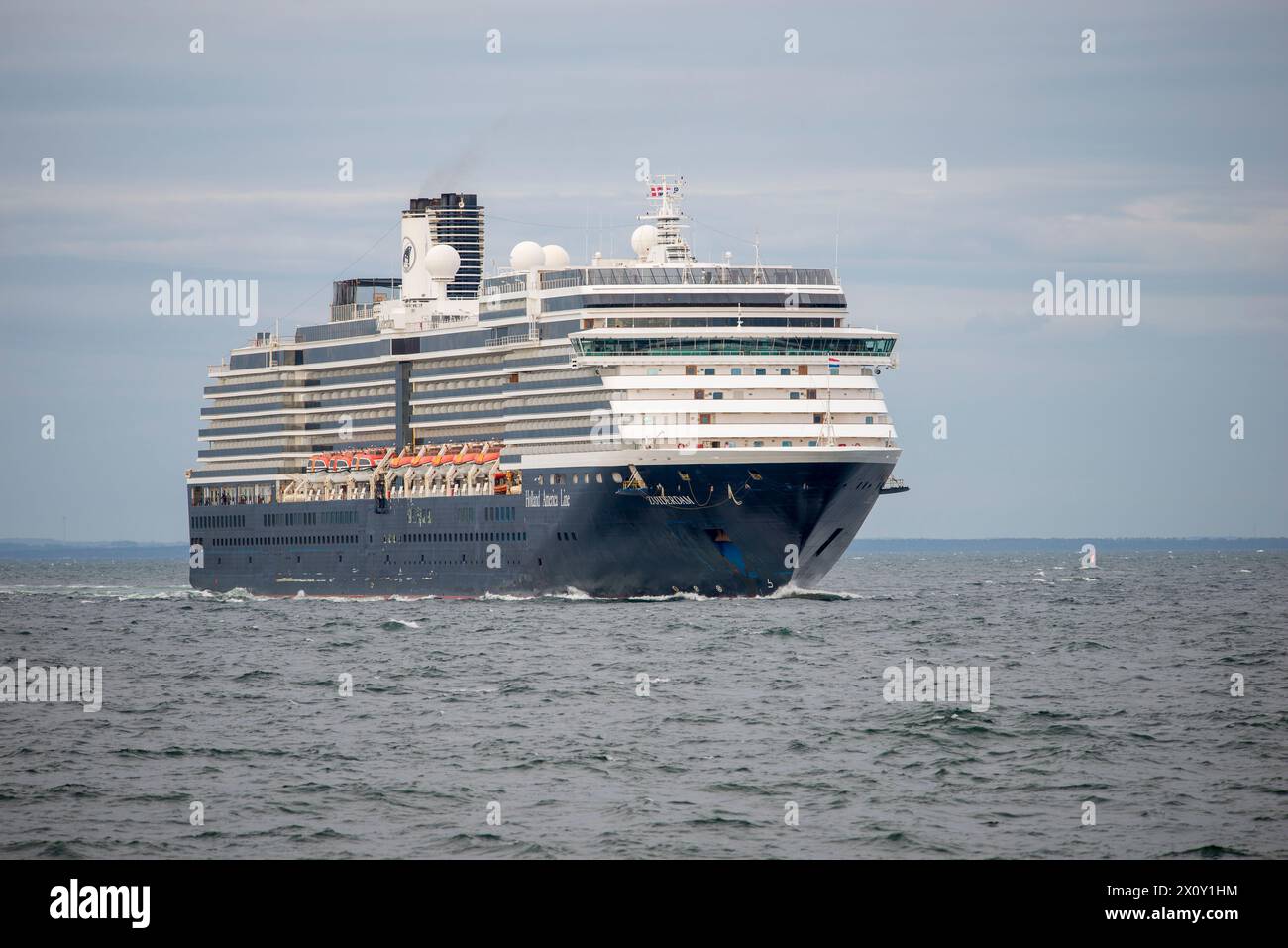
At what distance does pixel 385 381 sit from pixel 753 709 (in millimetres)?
61943

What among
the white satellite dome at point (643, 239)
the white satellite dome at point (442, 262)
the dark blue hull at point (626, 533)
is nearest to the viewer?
the dark blue hull at point (626, 533)

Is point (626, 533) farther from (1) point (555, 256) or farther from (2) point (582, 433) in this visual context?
(1) point (555, 256)

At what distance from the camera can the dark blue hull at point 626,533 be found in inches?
3073

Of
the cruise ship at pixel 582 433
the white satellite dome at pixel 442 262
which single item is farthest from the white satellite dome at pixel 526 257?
the white satellite dome at pixel 442 262

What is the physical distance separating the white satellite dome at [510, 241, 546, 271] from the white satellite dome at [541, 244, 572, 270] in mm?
411

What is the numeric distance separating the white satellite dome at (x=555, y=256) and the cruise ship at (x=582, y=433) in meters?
0.10

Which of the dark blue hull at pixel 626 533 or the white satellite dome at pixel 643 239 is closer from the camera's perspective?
the dark blue hull at pixel 626 533

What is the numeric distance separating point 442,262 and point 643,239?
49.2 ft

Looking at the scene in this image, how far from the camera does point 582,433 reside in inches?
3324

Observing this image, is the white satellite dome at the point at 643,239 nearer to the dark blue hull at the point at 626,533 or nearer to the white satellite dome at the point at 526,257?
the white satellite dome at the point at 526,257

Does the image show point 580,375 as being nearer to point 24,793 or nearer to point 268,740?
point 268,740

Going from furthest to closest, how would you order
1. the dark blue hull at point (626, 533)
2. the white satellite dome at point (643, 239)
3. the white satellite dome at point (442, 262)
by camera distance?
the white satellite dome at point (442, 262) → the white satellite dome at point (643, 239) → the dark blue hull at point (626, 533)
